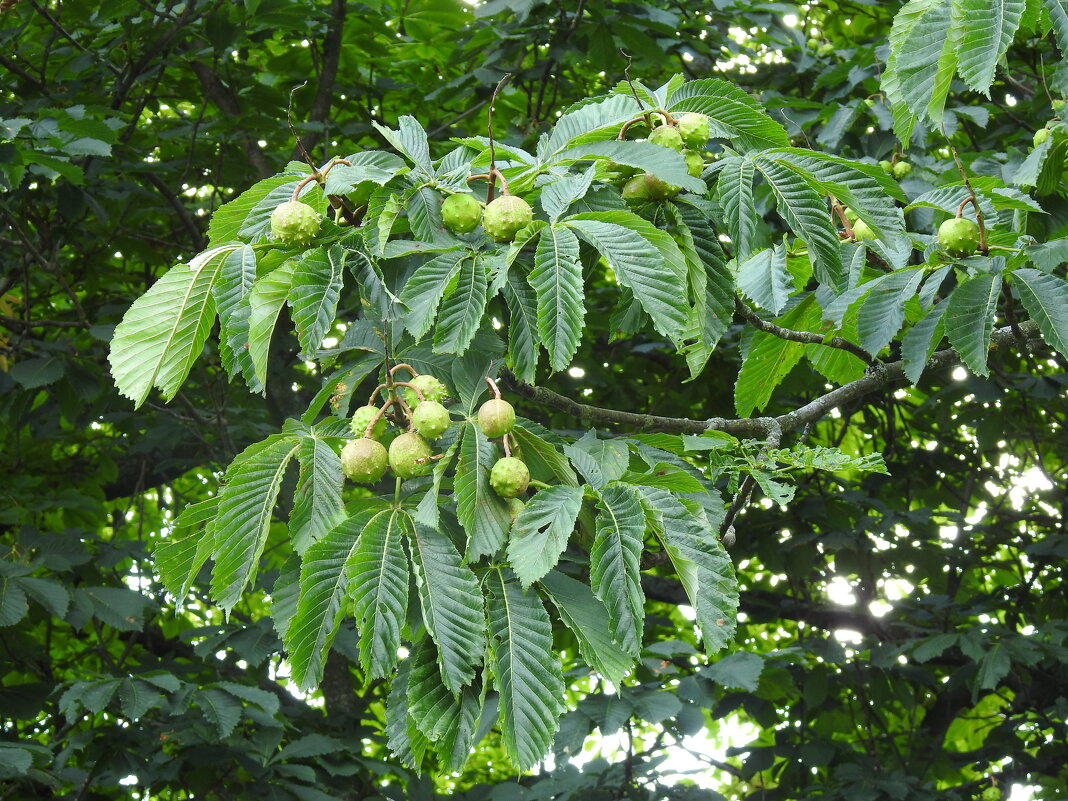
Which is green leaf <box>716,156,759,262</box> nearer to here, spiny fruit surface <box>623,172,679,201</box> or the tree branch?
spiny fruit surface <box>623,172,679,201</box>

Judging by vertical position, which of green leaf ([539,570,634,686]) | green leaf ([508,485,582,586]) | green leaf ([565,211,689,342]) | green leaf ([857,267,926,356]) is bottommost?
green leaf ([539,570,634,686])

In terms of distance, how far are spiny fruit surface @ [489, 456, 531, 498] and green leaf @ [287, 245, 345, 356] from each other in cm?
31

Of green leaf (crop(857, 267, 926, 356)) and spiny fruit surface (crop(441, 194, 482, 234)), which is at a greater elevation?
spiny fruit surface (crop(441, 194, 482, 234))

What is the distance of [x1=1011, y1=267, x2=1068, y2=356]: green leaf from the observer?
188 cm

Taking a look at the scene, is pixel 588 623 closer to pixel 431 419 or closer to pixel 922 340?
pixel 431 419

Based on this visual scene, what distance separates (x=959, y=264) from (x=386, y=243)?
1.11 meters

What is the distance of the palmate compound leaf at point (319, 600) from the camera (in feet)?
4.42

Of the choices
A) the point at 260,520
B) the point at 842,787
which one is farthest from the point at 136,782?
the point at 260,520

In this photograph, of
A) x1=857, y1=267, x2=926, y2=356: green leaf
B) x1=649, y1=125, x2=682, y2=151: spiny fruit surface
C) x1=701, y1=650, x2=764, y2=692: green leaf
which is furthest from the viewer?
x1=701, y1=650, x2=764, y2=692: green leaf

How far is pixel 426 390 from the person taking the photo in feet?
4.94

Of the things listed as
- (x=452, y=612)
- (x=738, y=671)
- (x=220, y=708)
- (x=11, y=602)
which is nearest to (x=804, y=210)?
(x=452, y=612)

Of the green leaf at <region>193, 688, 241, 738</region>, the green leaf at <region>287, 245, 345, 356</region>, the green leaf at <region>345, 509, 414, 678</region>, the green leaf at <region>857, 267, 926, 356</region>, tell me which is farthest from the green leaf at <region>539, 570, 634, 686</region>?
the green leaf at <region>193, 688, 241, 738</region>

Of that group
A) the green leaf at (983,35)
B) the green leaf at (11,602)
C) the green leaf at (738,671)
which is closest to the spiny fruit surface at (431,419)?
the green leaf at (983,35)

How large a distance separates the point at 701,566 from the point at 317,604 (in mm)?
501
